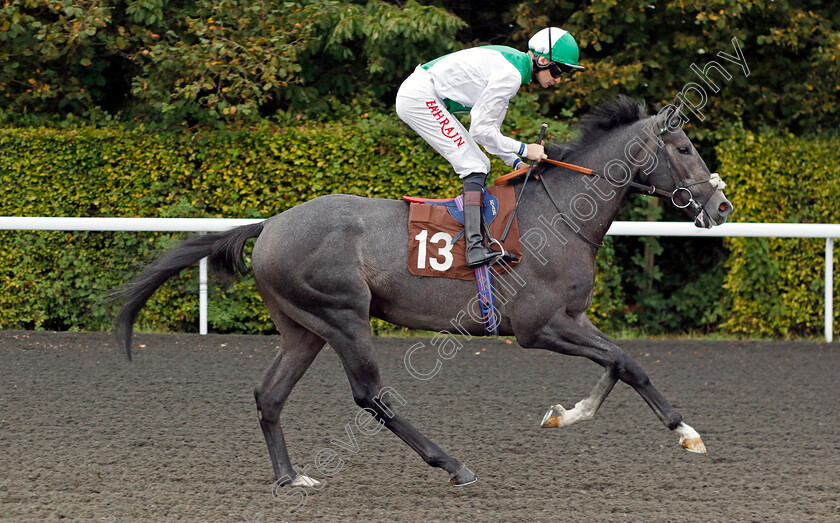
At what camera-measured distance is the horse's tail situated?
15.0ft

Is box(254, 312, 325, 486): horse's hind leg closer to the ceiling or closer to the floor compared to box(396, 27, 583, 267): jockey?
closer to the floor

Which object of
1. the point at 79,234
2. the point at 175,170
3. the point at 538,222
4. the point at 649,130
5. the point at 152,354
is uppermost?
the point at 649,130

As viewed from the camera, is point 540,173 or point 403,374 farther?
point 403,374

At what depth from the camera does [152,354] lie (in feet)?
23.6

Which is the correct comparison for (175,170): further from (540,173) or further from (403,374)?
(540,173)

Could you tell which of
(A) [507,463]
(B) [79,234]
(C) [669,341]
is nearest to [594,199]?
(A) [507,463]

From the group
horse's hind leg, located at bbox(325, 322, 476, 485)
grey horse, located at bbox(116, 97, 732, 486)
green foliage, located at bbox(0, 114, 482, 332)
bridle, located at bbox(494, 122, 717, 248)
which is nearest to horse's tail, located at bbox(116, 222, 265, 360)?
grey horse, located at bbox(116, 97, 732, 486)

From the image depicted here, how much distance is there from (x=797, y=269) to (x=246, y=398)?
16.9ft

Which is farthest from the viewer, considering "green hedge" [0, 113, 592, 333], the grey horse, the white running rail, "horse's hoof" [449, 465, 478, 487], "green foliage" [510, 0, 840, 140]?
"green foliage" [510, 0, 840, 140]

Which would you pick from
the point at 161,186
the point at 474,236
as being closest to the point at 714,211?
the point at 474,236

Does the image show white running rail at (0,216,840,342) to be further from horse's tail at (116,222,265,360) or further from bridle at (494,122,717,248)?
bridle at (494,122,717,248)

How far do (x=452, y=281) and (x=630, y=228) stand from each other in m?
3.88

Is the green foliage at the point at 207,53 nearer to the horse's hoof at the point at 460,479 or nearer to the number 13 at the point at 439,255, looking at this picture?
the number 13 at the point at 439,255

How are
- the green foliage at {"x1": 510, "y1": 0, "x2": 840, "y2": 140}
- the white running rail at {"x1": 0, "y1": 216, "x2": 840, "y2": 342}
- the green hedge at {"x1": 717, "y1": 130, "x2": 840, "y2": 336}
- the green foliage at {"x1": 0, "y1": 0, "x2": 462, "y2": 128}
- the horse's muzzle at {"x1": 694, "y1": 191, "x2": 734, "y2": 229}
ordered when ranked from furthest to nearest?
the green foliage at {"x1": 510, "y1": 0, "x2": 840, "y2": 140}
the green foliage at {"x1": 0, "y1": 0, "x2": 462, "y2": 128}
the green hedge at {"x1": 717, "y1": 130, "x2": 840, "y2": 336}
the white running rail at {"x1": 0, "y1": 216, "x2": 840, "y2": 342}
the horse's muzzle at {"x1": 694, "y1": 191, "x2": 734, "y2": 229}
